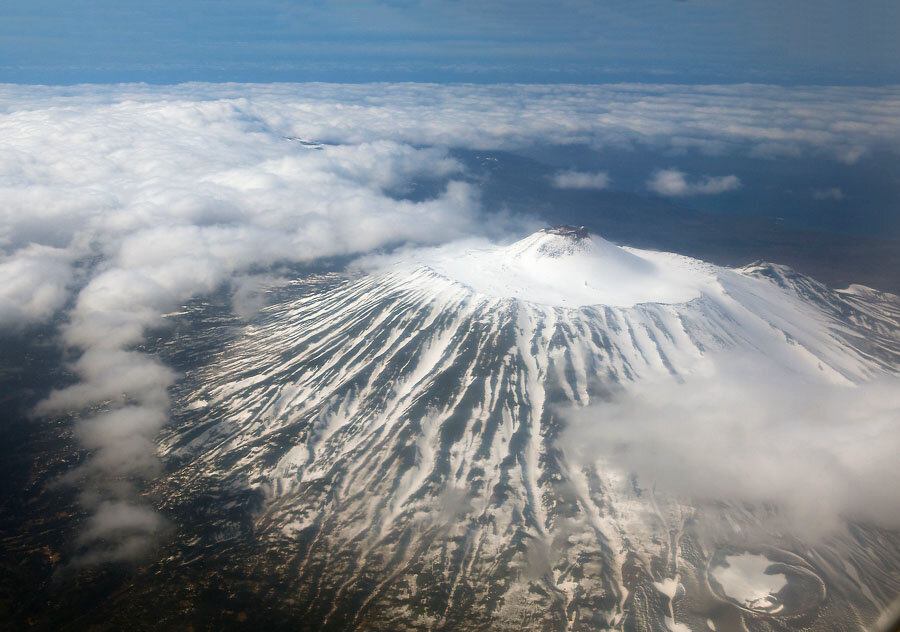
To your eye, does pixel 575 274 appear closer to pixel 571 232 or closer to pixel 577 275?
pixel 577 275

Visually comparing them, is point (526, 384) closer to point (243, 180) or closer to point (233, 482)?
point (233, 482)

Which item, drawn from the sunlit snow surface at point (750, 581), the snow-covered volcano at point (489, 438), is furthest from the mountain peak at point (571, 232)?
the sunlit snow surface at point (750, 581)

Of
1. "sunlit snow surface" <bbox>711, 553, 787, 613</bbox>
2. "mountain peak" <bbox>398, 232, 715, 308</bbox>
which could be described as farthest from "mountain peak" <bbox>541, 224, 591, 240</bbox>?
"sunlit snow surface" <bbox>711, 553, 787, 613</bbox>

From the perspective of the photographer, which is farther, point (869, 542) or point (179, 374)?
point (179, 374)

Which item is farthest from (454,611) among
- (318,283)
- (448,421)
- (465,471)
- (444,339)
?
(318,283)

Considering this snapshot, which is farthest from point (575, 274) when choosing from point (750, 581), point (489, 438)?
point (750, 581)

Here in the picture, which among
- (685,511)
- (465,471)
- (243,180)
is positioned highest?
(685,511)

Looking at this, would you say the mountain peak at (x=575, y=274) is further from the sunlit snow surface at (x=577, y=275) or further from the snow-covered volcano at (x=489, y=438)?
the snow-covered volcano at (x=489, y=438)
